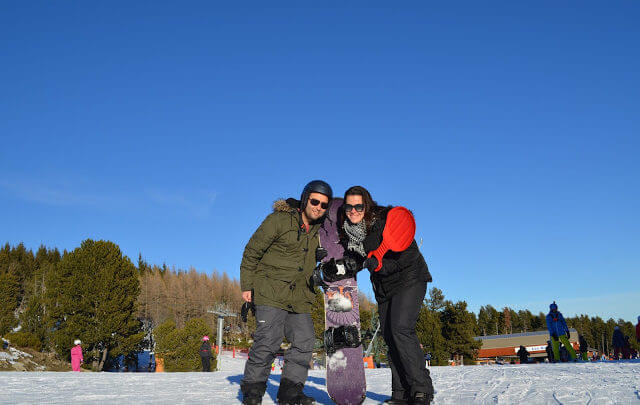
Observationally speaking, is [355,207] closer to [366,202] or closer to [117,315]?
[366,202]

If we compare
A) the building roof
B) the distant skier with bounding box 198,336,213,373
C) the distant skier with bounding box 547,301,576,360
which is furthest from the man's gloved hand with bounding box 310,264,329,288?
the building roof

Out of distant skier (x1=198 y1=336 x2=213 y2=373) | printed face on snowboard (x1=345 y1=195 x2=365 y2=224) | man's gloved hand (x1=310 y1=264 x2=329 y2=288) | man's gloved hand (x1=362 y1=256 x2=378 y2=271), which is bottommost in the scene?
distant skier (x1=198 y1=336 x2=213 y2=373)

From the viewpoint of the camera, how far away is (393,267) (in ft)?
11.7

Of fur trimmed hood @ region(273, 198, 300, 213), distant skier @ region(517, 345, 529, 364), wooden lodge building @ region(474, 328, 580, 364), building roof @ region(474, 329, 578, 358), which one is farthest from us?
building roof @ region(474, 329, 578, 358)

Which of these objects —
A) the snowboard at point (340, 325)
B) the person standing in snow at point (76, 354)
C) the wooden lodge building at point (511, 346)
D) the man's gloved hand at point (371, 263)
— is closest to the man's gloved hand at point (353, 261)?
the man's gloved hand at point (371, 263)

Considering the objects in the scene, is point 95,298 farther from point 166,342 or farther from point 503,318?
point 503,318

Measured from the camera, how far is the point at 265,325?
3.76 m

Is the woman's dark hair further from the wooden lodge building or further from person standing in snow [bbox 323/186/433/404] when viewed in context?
the wooden lodge building

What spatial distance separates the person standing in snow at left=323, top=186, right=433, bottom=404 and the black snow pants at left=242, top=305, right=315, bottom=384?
2.25 ft

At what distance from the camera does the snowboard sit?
362 cm

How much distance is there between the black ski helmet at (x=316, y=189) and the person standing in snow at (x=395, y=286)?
229 mm

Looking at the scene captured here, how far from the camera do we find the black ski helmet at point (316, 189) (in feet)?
13.2

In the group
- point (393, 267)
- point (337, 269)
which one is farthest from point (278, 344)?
point (393, 267)

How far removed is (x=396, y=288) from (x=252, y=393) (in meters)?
1.37
